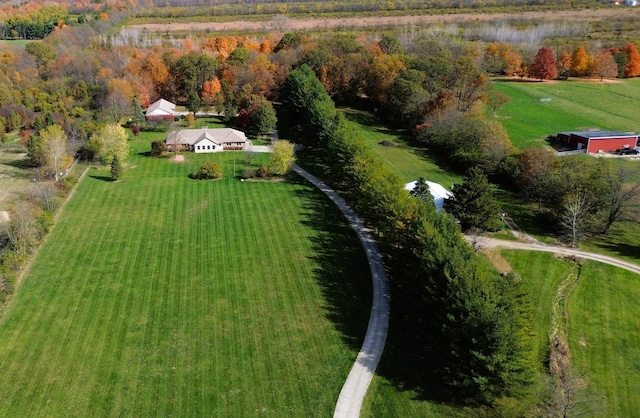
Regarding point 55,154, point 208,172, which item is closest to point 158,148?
point 208,172

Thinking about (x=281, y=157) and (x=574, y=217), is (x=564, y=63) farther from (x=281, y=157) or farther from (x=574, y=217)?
(x=281, y=157)

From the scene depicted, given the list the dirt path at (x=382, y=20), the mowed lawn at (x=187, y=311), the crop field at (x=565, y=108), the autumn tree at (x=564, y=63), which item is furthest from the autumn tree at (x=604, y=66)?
the mowed lawn at (x=187, y=311)

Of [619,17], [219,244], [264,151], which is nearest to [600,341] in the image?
[219,244]

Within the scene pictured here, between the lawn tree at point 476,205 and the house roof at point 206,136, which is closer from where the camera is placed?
the lawn tree at point 476,205

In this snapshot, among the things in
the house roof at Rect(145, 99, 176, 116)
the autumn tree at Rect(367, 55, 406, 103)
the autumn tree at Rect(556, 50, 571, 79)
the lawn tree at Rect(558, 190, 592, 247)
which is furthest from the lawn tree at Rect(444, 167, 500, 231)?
the autumn tree at Rect(556, 50, 571, 79)

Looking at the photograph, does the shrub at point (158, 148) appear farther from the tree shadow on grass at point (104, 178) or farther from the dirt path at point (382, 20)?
the dirt path at point (382, 20)

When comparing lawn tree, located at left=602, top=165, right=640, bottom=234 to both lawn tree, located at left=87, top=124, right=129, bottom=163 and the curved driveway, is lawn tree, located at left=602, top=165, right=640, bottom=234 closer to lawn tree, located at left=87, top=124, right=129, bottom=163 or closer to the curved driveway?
the curved driveway

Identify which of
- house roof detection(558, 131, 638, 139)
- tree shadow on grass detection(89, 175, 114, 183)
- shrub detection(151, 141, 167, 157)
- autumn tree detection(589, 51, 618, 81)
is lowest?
tree shadow on grass detection(89, 175, 114, 183)

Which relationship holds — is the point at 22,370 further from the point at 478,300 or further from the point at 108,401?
the point at 478,300
